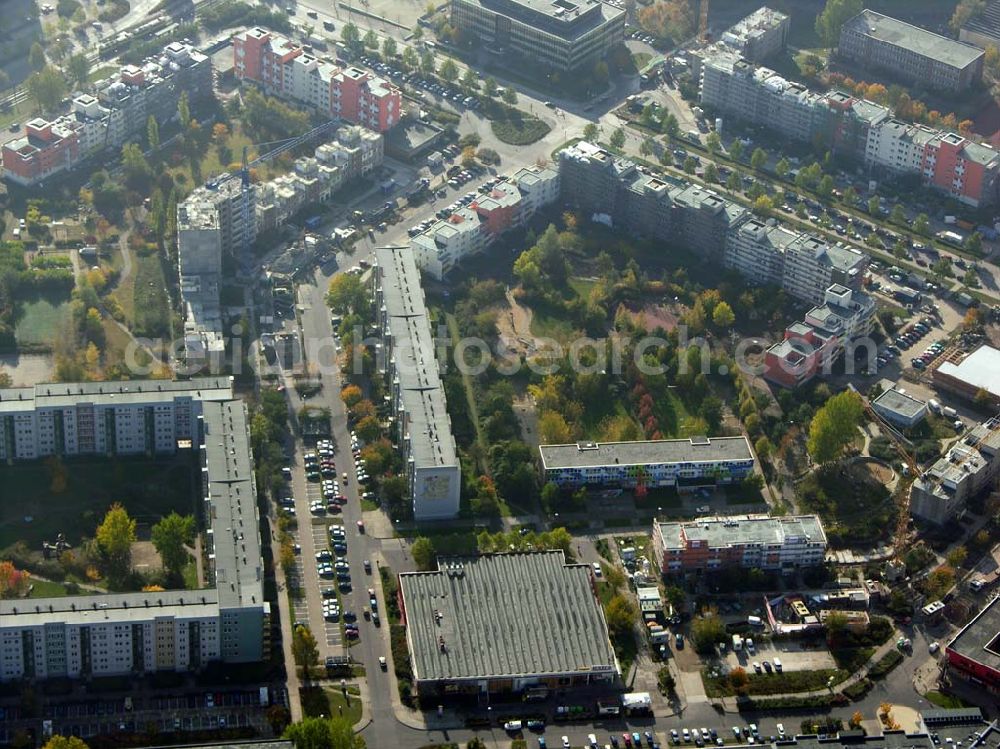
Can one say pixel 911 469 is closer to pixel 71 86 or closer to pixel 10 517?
pixel 10 517

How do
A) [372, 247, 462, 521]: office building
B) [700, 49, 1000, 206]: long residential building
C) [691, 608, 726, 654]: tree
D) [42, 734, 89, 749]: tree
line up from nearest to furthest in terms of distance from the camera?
1. [42, 734, 89, 749]: tree
2. [691, 608, 726, 654]: tree
3. [372, 247, 462, 521]: office building
4. [700, 49, 1000, 206]: long residential building

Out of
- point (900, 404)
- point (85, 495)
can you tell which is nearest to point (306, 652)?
point (85, 495)

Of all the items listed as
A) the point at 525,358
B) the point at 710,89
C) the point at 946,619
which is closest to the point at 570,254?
the point at 525,358

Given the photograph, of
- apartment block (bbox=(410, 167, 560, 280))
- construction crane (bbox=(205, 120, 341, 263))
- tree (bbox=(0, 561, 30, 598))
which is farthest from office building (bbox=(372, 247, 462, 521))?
tree (bbox=(0, 561, 30, 598))

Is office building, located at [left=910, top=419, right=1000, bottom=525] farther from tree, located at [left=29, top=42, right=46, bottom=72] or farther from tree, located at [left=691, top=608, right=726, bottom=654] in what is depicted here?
tree, located at [left=29, top=42, right=46, bottom=72]

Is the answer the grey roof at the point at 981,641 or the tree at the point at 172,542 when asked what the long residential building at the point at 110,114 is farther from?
the grey roof at the point at 981,641

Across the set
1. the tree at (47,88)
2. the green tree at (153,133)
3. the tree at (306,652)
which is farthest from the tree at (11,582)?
the tree at (47,88)
